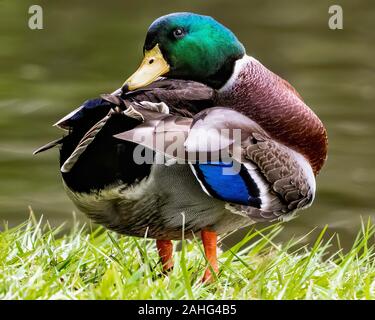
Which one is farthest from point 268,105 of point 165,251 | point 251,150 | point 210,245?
point 165,251

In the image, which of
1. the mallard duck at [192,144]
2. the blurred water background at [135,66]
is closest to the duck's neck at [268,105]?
the mallard duck at [192,144]

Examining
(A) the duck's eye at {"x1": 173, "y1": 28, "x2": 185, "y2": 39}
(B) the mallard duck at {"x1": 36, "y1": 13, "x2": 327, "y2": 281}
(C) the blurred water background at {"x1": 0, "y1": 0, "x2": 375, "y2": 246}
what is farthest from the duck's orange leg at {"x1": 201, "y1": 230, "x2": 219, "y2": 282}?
(C) the blurred water background at {"x1": 0, "y1": 0, "x2": 375, "y2": 246}

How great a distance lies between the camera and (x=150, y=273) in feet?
11.4

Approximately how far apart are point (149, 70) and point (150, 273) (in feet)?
2.40

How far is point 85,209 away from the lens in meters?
3.67

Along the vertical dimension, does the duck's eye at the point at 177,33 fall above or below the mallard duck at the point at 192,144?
above

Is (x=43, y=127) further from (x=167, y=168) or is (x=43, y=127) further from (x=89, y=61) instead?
(x=167, y=168)

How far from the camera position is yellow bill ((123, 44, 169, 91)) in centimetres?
363

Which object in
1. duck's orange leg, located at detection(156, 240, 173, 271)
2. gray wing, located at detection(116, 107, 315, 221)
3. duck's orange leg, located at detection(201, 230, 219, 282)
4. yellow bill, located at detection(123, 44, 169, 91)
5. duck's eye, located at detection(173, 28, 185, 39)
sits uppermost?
duck's eye, located at detection(173, 28, 185, 39)

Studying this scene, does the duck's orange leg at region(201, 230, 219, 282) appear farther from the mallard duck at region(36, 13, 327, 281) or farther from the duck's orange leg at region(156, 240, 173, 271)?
the duck's orange leg at region(156, 240, 173, 271)

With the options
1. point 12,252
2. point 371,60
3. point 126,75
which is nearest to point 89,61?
point 126,75

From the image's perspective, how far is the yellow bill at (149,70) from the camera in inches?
143

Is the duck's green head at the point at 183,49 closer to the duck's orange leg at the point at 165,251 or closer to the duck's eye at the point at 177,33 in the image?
the duck's eye at the point at 177,33

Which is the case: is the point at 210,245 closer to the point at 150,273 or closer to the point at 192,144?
the point at 150,273
